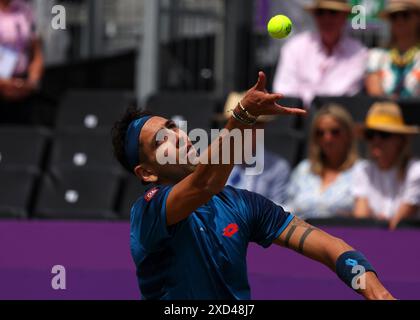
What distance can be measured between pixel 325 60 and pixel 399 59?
1.66ft

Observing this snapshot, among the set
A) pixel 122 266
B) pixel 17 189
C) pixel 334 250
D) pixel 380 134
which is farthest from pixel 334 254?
pixel 17 189

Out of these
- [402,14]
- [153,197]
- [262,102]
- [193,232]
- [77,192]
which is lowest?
[77,192]

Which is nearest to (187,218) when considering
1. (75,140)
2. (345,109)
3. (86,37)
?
(345,109)

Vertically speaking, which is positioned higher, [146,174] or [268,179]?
[146,174]

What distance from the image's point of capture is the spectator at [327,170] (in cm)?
630

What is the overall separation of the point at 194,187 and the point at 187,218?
0.22 metres

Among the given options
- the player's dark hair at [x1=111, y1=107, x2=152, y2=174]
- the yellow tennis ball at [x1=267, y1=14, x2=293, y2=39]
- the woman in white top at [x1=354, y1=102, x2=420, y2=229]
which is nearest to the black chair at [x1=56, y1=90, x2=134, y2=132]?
the woman in white top at [x1=354, y1=102, x2=420, y2=229]

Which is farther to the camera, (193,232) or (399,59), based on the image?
(399,59)

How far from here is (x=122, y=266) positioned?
16.7 ft

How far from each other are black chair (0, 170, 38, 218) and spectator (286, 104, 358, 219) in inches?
72.4

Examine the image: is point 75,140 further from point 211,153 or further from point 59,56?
point 211,153

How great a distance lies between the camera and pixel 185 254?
10.8ft

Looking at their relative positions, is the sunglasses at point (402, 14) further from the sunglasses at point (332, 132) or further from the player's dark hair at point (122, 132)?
the player's dark hair at point (122, 132)

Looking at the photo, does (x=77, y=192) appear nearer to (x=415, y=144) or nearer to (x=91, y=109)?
(x=91, y=109)
